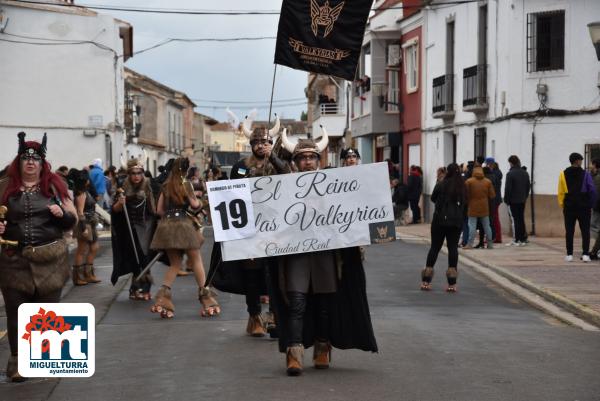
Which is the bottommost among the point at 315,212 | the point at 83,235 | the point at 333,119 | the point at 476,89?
the point at 83,235

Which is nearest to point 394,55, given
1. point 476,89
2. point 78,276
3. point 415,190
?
point 415,190

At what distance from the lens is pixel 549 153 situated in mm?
26844

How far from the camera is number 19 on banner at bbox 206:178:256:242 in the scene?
885 cm

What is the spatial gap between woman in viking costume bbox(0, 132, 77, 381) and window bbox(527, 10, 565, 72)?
66.3 ft

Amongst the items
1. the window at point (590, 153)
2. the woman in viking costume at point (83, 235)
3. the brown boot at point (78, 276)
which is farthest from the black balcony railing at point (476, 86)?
the brown boot at point (78, 276)

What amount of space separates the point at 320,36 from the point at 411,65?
27.5 m

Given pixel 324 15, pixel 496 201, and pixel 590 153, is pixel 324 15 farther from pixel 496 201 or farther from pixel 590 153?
pixel 590 153

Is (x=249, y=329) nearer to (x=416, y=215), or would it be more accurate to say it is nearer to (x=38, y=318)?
(x=38, y=318)

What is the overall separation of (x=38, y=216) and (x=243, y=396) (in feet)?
7.24

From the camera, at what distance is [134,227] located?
46.6 feet

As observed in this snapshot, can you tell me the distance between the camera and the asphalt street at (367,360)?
7.85 metres

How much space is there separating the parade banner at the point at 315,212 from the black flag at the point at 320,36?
2.46m

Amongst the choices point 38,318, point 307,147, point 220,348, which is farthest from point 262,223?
point 38,318

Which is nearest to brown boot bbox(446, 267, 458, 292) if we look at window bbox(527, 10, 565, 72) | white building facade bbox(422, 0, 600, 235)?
white building facade bbox(422, 0, 600, 235)
